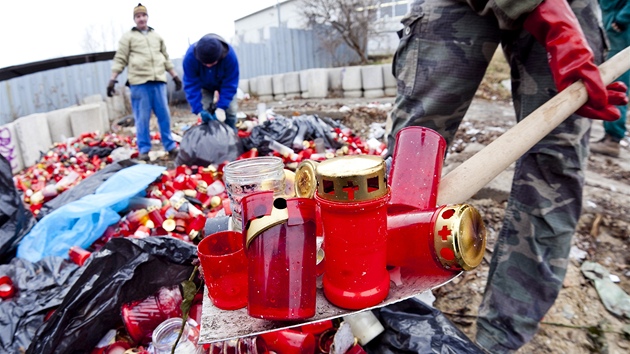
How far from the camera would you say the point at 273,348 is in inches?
57.7

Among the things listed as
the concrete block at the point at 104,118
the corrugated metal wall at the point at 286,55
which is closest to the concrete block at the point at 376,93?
the corrugated metal wall at the point at 286,55

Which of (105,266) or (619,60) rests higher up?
(619,60)

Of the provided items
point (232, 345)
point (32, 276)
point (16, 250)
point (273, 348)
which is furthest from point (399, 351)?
point (16, 250)

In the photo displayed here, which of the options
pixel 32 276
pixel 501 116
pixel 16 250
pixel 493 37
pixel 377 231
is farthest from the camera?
pixel 501 116

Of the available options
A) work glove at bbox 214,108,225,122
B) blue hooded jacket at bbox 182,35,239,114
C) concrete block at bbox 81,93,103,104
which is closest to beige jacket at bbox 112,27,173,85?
blue hooded jacket at bbox 182,35,239,114

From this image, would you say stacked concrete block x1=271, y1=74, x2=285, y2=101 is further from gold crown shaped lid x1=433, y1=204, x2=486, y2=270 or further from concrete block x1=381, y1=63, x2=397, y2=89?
gold crown shaped lid x1=433, y1=204, x2=486, y2=270

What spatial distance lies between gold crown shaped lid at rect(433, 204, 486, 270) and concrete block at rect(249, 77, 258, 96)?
40.0 ft

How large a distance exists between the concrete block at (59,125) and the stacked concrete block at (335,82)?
21.6 feet

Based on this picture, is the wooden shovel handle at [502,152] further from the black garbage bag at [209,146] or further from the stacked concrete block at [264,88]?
the stacked concrete block at [264,88]

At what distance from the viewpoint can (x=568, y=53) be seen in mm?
1368

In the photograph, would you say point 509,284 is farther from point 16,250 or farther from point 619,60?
point 16,250

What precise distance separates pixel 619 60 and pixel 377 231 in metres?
1.27

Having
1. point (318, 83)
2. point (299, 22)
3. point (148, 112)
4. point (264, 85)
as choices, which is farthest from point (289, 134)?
point (299, 22)

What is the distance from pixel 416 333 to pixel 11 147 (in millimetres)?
6524
